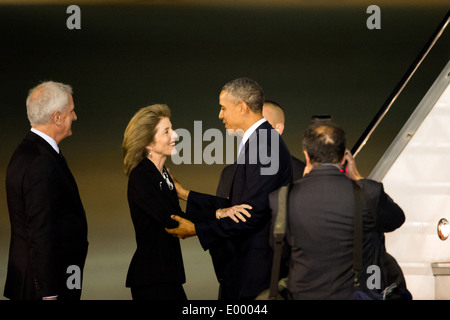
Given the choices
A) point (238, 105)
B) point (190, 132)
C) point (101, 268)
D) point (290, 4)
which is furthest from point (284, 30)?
point (238, 105)

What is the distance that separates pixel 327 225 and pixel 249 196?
0.83 m

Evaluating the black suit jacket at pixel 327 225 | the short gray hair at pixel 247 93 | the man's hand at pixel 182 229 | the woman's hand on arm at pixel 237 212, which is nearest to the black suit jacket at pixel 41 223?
the man's hand at pixel 182 229

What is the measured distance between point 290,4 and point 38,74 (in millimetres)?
2900

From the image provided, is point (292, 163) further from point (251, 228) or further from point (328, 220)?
point (328, 220)

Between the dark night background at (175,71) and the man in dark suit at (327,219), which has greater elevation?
the dark night background at (175,71)

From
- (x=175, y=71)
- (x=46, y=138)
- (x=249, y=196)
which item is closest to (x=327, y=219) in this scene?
(x=249, y=196)

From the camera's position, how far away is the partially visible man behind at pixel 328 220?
3449 millimetres

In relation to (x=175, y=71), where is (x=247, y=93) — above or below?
below

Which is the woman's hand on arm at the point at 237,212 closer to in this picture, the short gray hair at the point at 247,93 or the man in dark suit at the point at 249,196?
the man in dark suit at the point at 249,196

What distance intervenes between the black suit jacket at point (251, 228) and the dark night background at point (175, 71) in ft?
11.4

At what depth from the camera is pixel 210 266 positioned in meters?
7.79

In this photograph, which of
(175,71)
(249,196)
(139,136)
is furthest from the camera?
(175,71)

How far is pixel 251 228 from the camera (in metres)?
4.21

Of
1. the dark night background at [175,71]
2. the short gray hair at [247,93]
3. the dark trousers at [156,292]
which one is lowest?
the dark trousers at [156,292]
